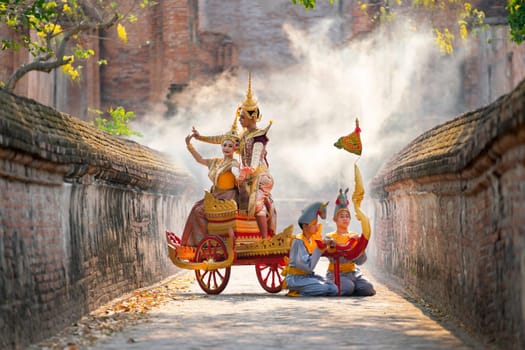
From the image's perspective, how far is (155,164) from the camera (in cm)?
1627

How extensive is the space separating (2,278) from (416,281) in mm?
6567

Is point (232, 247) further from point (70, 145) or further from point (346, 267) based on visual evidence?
point (70, 145)

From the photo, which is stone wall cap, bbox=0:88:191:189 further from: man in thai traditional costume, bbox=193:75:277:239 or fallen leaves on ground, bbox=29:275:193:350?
fallen leaves on ground, bbox=29:275:193:350

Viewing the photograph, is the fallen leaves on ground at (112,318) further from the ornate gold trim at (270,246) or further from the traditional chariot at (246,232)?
the ornate gold trim at (270,246)

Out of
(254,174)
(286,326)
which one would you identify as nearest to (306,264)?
(254,174)

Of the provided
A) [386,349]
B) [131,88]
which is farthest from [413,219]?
[131,88]

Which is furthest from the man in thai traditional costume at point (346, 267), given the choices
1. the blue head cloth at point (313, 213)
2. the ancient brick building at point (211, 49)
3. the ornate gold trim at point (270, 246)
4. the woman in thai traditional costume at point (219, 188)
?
the ancient brick building at point (211, 49)

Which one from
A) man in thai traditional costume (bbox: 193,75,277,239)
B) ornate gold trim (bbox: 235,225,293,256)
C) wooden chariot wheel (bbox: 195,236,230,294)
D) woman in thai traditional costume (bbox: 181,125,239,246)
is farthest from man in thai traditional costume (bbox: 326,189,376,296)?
woman in thai traditional costume (bbox: 181,125,239,246)

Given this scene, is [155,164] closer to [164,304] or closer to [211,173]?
[211,173]

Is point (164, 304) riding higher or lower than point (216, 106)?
lower

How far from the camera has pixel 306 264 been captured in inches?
484

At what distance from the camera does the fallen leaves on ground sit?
8.35m

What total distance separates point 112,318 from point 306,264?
9.89 feet

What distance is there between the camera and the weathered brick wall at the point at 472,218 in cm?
700
